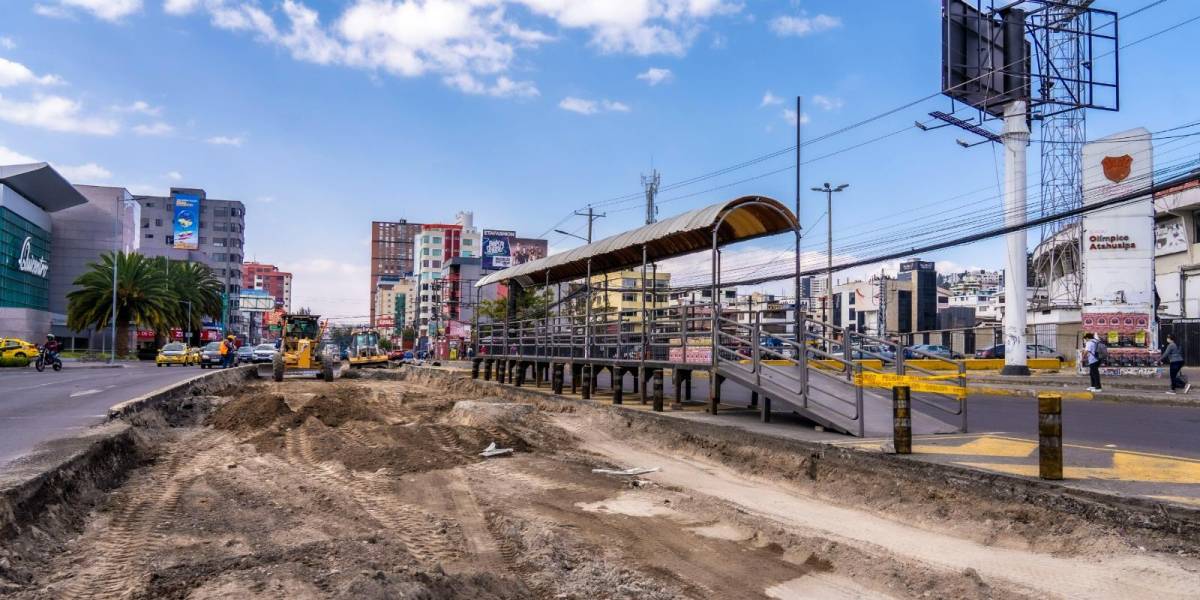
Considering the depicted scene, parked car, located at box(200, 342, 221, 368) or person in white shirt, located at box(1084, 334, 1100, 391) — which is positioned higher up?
person in white shirt, located at box(1084, 334, 1100, 391)

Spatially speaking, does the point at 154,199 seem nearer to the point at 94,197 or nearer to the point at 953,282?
the point at 94,197

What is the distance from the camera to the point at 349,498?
7.45m

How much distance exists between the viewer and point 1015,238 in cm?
3055

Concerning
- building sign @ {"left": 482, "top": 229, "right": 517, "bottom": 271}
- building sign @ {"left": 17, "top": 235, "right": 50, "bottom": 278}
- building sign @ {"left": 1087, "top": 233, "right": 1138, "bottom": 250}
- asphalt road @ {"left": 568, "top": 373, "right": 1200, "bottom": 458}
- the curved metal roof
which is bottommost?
asphalt road @ {"left": 568, "top": 373, "right": 1200, "bottom": 458}

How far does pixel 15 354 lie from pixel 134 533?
43.2 meters

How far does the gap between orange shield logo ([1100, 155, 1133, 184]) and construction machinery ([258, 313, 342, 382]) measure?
1319 inches

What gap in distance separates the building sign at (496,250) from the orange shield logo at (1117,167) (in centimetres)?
7958

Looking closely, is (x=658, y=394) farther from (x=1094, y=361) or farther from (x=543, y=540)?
(x=1094, y=361)

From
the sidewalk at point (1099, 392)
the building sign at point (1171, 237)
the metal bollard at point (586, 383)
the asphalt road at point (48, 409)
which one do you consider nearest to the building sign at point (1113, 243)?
the sidewalk at point (1099, 392)

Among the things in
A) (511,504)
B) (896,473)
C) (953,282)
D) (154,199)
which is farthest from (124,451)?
(953,282)

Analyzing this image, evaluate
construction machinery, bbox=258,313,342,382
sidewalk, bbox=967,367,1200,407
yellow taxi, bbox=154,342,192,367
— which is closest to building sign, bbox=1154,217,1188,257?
sidewalk, bbox=967,367,1200,407

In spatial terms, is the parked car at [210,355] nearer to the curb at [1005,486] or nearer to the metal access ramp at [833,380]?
the metal access ramp at [833,380]

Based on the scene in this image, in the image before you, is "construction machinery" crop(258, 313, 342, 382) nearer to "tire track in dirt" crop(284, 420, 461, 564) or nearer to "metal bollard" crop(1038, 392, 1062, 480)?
"tire track in dirt" crop(284, 420, 461, 564)

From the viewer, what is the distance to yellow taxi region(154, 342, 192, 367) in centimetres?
4741
